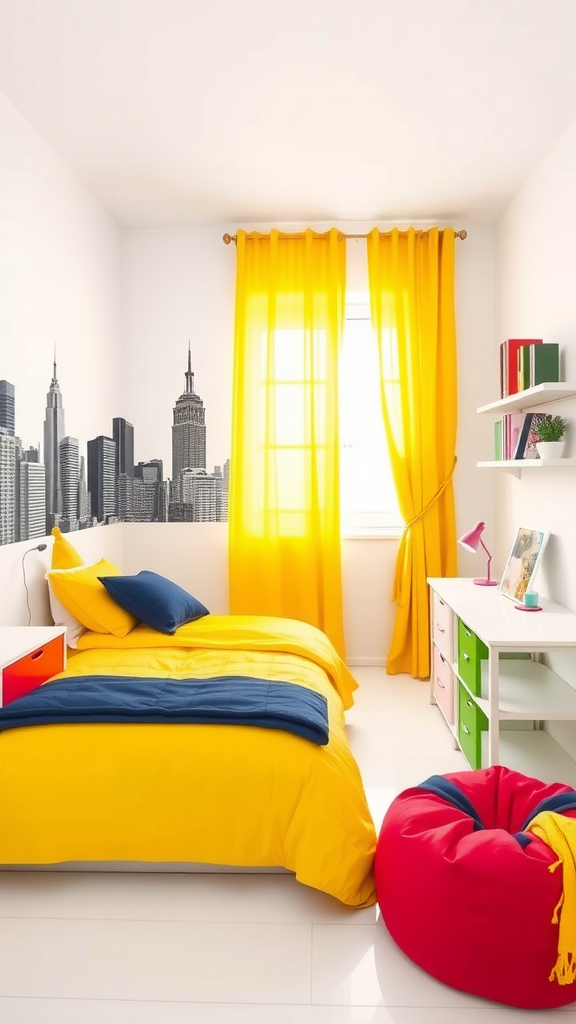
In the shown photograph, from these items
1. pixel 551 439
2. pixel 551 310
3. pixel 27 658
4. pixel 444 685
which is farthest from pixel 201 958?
pixel 551 310

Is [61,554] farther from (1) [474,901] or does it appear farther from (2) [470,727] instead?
(1) [474,901]

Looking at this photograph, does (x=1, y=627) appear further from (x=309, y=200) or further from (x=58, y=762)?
(x=309, y=200)

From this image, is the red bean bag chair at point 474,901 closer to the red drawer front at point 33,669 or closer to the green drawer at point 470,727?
the green drawer at point 470,727

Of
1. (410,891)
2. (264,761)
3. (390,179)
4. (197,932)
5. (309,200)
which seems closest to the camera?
(410,891)

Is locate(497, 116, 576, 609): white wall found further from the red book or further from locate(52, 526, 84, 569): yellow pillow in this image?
locate(52, 526, 84, 569): yellow pillow

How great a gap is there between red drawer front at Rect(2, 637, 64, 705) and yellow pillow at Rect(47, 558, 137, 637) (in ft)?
1.33

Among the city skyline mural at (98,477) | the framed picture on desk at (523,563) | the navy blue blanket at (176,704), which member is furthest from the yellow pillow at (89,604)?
the framed picture on desk at (523,563)

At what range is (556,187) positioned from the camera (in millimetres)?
3285

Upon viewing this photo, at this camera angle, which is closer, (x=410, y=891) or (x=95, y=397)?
(x=410, y=891)

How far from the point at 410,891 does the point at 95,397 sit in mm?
3140

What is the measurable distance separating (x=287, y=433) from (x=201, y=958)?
305 centimetres

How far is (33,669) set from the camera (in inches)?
98.1

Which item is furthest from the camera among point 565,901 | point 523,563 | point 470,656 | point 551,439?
point 523,563

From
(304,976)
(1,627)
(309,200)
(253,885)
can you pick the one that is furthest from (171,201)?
(304,976)
